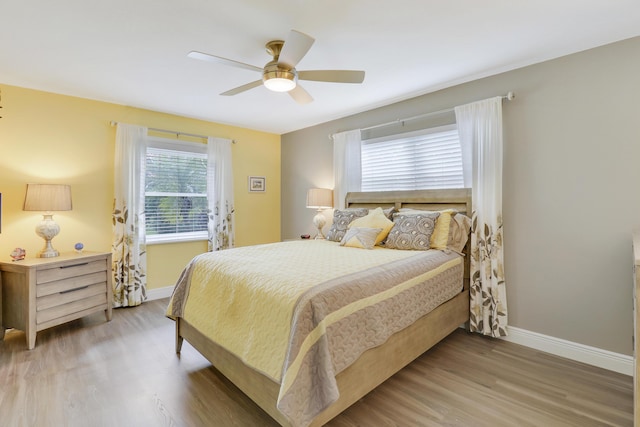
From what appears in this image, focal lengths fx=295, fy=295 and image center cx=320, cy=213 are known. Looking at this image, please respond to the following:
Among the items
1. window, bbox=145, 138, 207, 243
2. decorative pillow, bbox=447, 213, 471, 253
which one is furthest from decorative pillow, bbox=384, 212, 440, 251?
window, bbox=145, 138, 207, 243

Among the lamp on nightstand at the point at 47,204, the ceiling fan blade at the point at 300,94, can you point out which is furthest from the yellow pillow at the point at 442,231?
the lamp on nightstand at the point at 47,204

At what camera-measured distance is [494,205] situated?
2.70 meters

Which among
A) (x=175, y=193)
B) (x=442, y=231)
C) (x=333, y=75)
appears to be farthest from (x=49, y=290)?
(x=442, y=231)

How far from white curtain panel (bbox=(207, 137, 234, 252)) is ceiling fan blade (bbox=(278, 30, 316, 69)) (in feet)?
8.51

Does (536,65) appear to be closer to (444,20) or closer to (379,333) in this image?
(444,20)

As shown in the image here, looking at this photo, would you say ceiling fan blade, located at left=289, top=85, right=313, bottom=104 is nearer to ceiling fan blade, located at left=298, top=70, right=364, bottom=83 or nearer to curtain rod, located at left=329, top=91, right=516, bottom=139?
ceiling fan blade, located at left=298, top=70, right=364, bottom=83

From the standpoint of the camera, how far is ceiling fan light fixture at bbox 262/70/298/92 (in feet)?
6.86

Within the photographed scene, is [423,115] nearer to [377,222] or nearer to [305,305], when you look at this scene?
[377,222]

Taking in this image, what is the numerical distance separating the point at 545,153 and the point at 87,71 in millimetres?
4104

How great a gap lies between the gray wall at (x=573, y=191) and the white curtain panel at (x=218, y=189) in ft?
10.8

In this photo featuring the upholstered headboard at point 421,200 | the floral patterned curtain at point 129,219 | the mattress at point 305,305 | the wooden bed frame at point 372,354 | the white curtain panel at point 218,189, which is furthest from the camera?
the white curtain panel at point 218,189

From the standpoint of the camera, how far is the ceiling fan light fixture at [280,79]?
2.09 metres

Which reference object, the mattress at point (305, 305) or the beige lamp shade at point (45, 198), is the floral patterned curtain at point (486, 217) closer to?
the mattress at point (305, 305)

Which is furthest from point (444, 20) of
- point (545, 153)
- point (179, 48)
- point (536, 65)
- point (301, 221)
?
point (301, 221)
